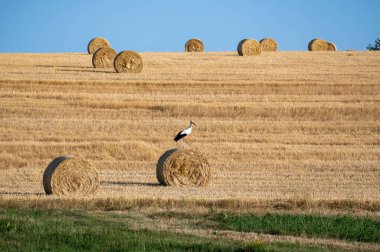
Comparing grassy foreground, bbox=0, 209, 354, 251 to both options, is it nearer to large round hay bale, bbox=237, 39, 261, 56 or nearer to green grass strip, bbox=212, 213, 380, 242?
green grass strip, bbox=212, 213, 380, 242

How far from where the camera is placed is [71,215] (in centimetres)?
1479

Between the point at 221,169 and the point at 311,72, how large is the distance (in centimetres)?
1636

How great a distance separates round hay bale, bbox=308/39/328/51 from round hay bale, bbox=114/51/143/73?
52.7 feet

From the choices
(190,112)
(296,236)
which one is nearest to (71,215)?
(296,236)

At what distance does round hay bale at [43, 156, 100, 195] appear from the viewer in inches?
717

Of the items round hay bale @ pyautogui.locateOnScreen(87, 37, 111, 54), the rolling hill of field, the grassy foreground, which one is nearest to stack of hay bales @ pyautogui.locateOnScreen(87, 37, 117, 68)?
the rolling hill of field

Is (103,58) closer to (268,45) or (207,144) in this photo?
(268,45)

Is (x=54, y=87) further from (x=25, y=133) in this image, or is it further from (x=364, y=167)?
(x=364, y=167)

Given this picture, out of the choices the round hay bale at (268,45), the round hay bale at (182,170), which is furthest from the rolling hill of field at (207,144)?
the round hay bale at (268,45)

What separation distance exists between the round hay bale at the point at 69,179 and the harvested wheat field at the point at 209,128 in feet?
1.05

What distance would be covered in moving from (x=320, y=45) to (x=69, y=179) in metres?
34.6

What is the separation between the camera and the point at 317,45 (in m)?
51.1

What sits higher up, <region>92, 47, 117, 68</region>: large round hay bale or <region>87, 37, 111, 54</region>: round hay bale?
<region>87, 37, 111, 54</region>: round hay bale

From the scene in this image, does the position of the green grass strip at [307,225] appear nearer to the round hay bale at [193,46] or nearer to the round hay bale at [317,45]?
the round hay bale at [193,46]
